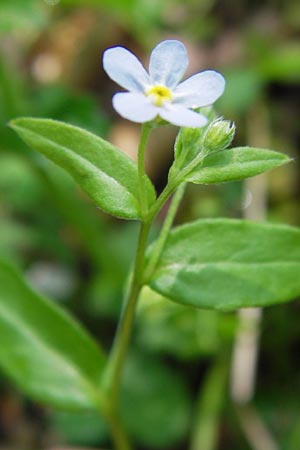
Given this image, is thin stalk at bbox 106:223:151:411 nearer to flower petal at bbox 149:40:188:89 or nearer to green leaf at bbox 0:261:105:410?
green leaf at bbox 0:261:105:410

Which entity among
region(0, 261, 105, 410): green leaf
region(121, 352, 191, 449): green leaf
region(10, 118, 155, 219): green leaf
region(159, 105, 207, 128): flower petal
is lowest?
region(121, 352, 191, 449): green leaf

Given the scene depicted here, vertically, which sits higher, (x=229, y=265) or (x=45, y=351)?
(x=229, y=265)

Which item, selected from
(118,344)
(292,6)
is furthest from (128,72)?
(292,6)

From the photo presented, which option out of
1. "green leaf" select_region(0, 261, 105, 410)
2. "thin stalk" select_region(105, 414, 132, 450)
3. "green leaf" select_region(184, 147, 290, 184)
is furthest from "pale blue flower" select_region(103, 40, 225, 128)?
"thin stalk" select_region(105, 414, 132, 450)

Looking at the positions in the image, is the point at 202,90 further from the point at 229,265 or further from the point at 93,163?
the point at 229,265

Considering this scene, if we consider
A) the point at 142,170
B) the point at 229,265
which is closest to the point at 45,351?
the point at 229,265

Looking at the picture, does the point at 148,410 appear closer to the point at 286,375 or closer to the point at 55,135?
the point at 286,375
